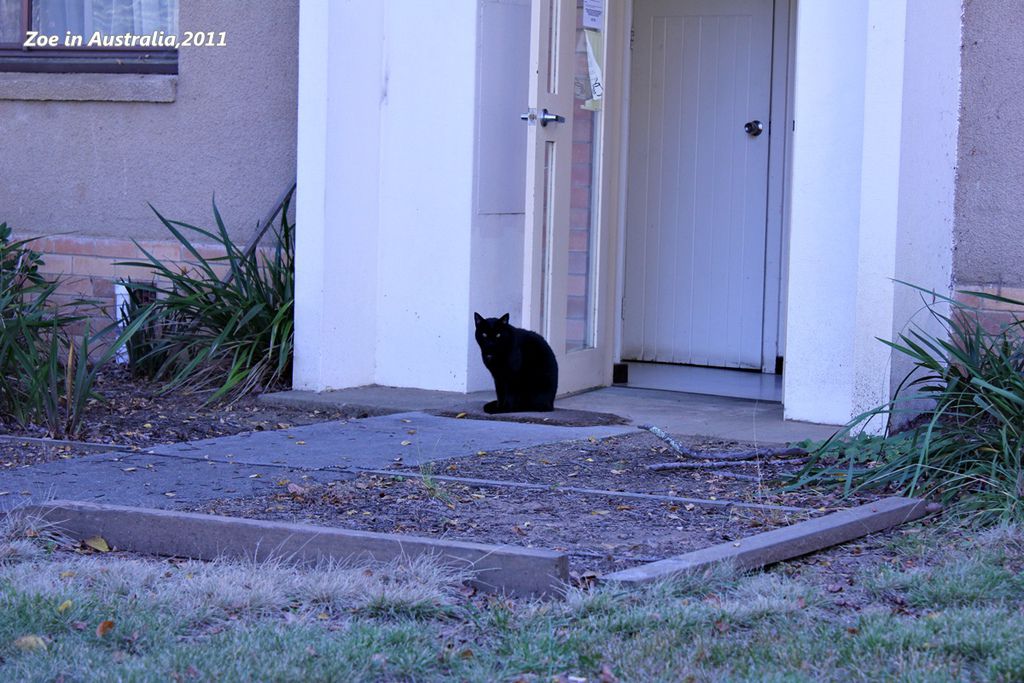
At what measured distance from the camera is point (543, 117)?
6.73 meters

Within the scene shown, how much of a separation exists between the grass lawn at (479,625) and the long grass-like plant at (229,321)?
3.26 metres

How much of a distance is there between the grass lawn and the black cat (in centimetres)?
276

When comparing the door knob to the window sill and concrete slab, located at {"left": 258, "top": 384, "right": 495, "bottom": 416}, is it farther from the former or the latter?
the window sill

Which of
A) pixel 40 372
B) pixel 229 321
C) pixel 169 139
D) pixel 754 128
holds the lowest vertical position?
pixel 40 372

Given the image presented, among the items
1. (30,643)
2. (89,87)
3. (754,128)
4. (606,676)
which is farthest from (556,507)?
(89,87)

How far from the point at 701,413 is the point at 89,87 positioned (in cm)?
374

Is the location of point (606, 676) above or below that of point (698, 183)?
below

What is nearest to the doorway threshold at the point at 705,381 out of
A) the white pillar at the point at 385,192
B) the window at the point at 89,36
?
the white pillar at the point at 385,192

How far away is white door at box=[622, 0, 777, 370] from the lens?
7.68m

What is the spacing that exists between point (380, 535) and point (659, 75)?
4.70 metres

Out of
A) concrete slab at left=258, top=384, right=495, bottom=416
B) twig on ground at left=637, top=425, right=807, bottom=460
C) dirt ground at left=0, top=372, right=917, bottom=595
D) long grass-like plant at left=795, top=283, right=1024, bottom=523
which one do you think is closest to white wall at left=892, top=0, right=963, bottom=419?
long grass-like plant at left=795, top=283, right=1024, bottom=523

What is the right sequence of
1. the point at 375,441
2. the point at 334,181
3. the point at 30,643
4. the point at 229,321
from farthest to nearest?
the point at 229,321, the point at 334,181, the point at 375,441, the point at 30,643

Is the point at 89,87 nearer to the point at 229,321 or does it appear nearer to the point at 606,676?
the point at 229,321

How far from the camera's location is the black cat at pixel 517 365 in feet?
21.0
